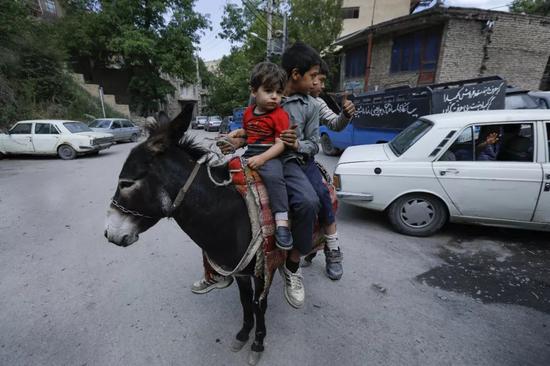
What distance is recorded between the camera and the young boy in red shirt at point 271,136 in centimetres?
157

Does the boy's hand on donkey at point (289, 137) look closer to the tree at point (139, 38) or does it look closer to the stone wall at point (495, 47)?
the stone wall at point (495, 47)

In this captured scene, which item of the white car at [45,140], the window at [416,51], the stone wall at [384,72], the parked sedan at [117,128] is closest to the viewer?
the white car at [45,140]

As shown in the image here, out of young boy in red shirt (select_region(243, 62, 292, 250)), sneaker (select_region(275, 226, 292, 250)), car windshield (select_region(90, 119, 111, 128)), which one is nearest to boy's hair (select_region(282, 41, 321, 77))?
young boy in red shirt (select_region(243, 62, 292, 250))

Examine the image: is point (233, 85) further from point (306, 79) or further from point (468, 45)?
point (306, 79)

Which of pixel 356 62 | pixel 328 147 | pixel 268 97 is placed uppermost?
pixel 356 62

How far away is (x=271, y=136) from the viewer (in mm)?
1691

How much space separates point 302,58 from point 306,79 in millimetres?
Answer: 144

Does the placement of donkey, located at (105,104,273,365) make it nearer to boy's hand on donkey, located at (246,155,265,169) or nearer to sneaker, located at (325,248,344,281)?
boy's hand on donkey, located at (246,155,265,169)

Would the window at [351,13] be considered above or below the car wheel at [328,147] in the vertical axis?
above

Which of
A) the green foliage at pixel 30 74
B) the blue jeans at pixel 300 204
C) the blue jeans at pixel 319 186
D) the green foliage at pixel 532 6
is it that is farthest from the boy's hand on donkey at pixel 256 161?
the green foliage at pixel 532 6

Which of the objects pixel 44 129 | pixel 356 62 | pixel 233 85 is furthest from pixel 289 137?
pixel 233 85

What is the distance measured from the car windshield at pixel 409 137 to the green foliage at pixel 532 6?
2452 centimetres

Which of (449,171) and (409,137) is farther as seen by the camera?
(409,137)

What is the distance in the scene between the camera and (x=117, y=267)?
122 inches
